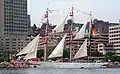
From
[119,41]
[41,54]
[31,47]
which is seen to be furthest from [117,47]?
[31,47]

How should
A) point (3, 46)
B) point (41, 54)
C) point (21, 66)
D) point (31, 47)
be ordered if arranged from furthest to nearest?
point (3, 46) < point (41, 54) < point (21, 66) < point (31, 47)

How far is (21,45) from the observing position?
19538 centimetres

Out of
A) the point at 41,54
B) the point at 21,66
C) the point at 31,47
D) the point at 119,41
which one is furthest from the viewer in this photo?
the point at 119,41

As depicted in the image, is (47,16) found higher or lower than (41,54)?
higher

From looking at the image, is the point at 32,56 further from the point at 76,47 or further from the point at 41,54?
the point at 76,47

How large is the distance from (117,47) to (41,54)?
46.2m

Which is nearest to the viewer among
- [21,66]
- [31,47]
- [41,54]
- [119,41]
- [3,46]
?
[31,47]

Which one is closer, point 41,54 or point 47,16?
point 47,16

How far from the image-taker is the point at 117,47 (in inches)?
6821

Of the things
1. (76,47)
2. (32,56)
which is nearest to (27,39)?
(76,47)

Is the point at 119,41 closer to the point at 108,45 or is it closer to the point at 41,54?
the point at 108,45

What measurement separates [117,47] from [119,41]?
Result: 3609 mm

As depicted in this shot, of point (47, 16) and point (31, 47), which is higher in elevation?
point (47, 16)

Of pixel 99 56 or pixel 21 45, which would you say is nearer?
pixel 99 56
